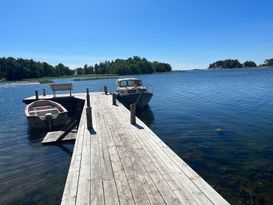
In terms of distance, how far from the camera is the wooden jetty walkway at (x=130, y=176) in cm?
461

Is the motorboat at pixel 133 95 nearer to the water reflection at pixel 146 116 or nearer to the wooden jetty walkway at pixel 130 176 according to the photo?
the water reflection at pixel 146 116

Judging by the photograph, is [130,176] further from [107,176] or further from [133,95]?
[133,95]

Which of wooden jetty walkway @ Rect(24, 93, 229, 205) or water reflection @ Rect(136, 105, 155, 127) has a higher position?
wooden jetty walkway @ Rect(24, 93, 229, 205)

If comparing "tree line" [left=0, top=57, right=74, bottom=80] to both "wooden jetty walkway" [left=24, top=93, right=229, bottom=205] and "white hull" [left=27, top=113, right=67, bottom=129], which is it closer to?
"white hull" [left=27, top=113, right=67, bottom=129]

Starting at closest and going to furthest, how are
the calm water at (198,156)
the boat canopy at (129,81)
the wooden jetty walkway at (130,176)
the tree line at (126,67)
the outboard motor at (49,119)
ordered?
1. the wooden jetty walkway at (130,176)
2. the calm water at (198,156)
3. the outboard motor at (49,119)
4. the boat canopy at (129,81)
5. the tree line at (126,67)

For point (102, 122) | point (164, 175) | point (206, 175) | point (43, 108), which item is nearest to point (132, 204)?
point (164, 175)

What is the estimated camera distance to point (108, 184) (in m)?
5.26

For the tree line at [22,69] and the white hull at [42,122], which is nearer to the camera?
the white hull at [42,122]

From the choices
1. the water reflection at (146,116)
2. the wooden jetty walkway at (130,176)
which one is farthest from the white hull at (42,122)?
the wooden jetty walkway at (130,176)

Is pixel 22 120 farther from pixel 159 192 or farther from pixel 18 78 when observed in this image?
pixel 18 78

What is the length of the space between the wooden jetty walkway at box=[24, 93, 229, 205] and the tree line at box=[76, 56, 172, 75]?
143 meters

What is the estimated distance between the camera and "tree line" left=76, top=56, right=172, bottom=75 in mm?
150375

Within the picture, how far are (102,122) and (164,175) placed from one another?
7.03 metres

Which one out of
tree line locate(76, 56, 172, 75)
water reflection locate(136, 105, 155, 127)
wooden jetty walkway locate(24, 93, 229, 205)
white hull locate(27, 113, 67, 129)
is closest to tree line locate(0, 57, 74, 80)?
tree line locate(76, 56, 172, 75)
